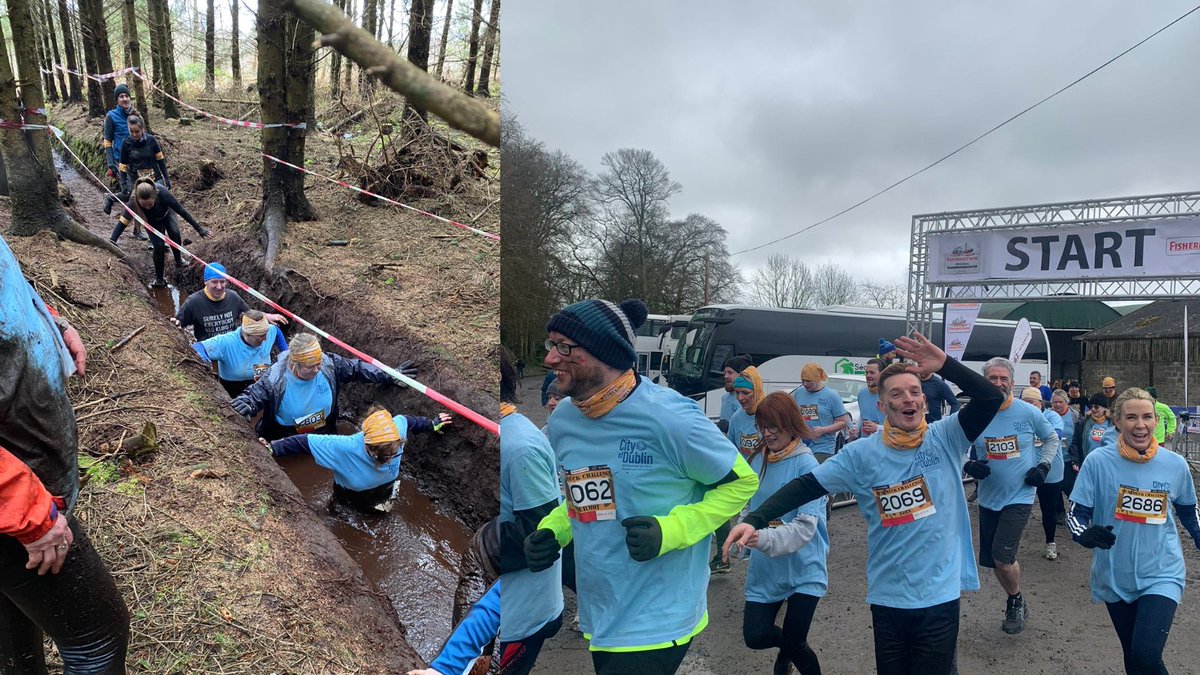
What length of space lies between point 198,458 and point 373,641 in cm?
156

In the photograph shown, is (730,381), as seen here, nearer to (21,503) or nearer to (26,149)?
(21,503)

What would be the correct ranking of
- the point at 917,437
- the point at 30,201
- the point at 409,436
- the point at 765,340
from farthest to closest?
the point at 409,436 < the point at 30,201 < the point at 917,437 < the point at 765,340

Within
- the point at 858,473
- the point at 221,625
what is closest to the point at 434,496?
the point at 221,625

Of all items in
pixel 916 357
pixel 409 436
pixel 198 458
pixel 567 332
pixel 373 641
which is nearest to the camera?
pixel 567 332

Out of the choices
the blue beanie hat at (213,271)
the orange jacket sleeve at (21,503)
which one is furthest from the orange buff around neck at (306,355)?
the orange jacket sleeve at (21,503)

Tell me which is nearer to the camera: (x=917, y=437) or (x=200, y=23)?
(x=917, y=437)

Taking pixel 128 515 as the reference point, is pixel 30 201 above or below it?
above

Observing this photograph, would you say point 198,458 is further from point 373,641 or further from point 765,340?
point 765,340

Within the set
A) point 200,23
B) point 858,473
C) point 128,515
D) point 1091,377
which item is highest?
point 200,23

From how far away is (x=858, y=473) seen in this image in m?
1.78

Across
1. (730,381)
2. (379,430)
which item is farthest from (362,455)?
(730,381)

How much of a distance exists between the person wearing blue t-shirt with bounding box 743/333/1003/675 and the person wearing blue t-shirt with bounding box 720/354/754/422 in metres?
0.34

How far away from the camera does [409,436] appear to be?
6.04 metres

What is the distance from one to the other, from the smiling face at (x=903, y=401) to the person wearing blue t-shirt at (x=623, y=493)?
75 centimetres
